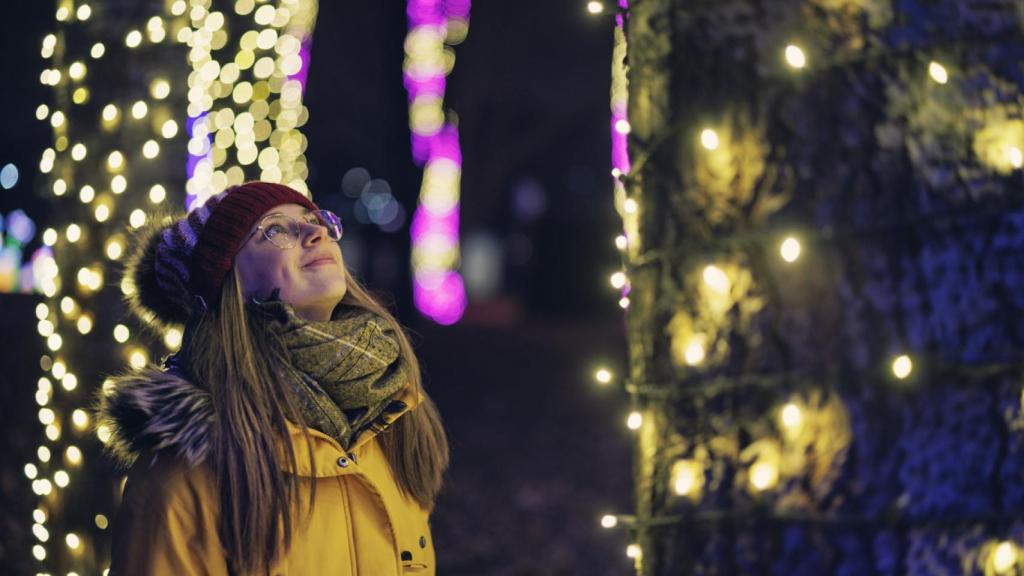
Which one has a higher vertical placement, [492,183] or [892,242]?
[492,183]

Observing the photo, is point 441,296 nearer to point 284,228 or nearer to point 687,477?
point 284,228

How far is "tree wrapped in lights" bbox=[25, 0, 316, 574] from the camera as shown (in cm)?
362

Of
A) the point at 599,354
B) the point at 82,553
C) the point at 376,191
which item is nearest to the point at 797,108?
the point at 82,553

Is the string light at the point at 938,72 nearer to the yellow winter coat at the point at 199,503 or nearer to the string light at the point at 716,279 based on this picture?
the string light at the point at 716,279

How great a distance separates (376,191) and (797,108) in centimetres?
3568

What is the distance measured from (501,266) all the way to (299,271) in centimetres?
2656

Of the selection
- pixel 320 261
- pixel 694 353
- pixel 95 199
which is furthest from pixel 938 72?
pixel 95 199

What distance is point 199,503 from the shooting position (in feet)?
6.80

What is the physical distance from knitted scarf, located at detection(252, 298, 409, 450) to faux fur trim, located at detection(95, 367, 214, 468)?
239 millimetres

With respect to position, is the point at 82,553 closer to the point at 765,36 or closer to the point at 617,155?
the point at 617,155

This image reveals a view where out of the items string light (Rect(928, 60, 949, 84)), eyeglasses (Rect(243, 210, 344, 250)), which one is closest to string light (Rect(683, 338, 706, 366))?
string light (Rect(928, 60, 949, 84))

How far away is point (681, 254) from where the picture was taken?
2047 millimetres

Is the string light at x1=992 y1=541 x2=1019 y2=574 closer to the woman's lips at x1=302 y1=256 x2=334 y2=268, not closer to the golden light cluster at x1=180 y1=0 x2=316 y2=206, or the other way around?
the woman's lips at x1=302 y1=256 x2=334 y2=268

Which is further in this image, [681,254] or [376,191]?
[376,191]
